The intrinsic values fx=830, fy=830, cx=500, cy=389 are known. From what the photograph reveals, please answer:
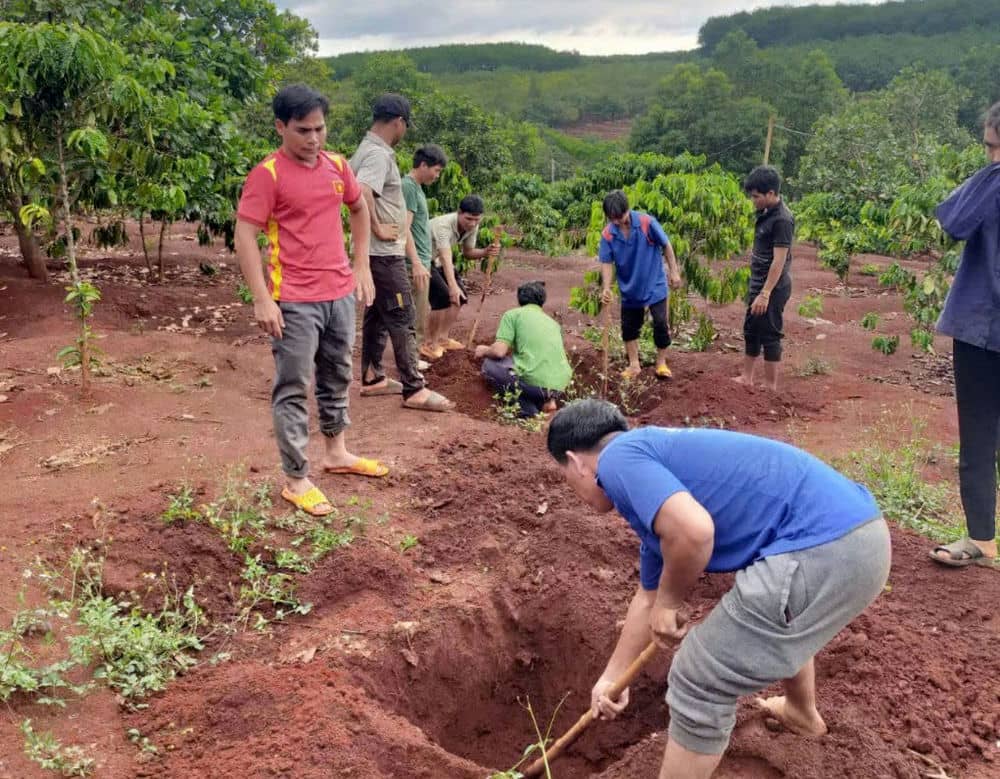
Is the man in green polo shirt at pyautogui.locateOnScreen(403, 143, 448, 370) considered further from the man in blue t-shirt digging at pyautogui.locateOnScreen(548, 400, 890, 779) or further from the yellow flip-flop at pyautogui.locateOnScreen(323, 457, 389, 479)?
the man in blue t-shirt digging at pyautogui.locateOnScreen(548, 400, 890, 779)

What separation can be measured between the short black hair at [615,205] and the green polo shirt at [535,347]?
974 millimetres

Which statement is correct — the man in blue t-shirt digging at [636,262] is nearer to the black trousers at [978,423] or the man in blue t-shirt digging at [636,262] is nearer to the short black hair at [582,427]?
the black trousers at [978,423]

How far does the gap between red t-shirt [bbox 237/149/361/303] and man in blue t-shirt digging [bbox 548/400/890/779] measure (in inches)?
76.9

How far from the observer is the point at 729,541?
2.11 meters

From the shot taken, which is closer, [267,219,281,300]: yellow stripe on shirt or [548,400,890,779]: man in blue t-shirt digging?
[548,400,890,779]: man in blue t-shirt digging

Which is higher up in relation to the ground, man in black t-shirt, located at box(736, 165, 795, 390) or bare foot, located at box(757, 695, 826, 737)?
man in black t-shirt, located at box(736, 165, 795, 390)

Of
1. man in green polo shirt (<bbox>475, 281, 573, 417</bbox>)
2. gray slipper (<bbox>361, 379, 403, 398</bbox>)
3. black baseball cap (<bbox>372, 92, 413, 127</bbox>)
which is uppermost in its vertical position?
black baseball cap (<bbox>372, 92, 413, 127</bbox>)

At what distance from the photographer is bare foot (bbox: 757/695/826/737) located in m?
2.67

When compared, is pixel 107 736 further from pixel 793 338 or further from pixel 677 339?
pixel 793 338

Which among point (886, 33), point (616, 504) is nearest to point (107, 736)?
point (616, 504)

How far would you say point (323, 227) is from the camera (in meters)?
3.81

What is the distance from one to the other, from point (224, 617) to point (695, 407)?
153 inches

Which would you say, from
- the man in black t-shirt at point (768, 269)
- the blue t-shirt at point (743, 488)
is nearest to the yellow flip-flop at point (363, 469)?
the blue t-shirt at point (743, 488)

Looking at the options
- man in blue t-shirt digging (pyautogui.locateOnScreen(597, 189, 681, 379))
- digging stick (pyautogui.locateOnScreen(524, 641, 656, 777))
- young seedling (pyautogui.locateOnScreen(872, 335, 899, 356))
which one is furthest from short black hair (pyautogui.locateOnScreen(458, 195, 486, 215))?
digging stick (pyautogui.locateOnScreen(524, 641, 656, 777))
